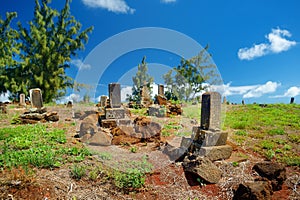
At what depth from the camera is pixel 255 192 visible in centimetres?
315

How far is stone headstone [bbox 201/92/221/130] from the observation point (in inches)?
209

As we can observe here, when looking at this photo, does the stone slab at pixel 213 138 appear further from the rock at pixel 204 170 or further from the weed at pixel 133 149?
the weed at pixel 133 149

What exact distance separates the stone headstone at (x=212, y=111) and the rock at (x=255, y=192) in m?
2.05

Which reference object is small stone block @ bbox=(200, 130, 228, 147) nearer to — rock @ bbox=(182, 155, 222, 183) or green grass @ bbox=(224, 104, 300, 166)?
rock @ bbox=(182, 155, 222, 183)

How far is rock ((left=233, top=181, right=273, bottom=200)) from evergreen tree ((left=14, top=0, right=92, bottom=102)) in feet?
77.3

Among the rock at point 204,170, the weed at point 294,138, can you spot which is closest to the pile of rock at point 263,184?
the rock at point 204,170

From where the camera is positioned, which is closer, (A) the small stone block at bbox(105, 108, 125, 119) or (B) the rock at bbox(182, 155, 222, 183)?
(B) the rock at bbox(182, 155, 222, 183)

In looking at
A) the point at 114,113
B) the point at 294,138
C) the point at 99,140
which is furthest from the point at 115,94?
the point at 294,138

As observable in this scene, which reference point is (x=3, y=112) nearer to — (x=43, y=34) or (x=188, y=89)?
(x=43, y=34)

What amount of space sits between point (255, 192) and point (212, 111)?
2451 mm

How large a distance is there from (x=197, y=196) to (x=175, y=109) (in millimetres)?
9329

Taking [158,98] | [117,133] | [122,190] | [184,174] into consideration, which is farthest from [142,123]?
[158,98]

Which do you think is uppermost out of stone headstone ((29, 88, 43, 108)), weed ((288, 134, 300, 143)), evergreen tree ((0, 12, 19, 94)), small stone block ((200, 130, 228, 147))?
evergreen tree ((0, 12, 19, 94))

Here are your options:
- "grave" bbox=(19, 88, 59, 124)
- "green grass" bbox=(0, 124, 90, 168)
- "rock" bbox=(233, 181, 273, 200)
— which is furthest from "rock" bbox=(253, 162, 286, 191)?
"grave" bbox=(19, 88, 59, 124)
